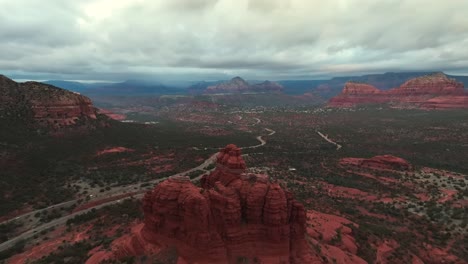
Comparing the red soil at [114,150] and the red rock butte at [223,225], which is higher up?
the red rock butte at [223,225]

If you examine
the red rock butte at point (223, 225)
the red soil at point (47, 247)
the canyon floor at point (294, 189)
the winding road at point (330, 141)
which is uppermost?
the red rock butte at point (223, 225)

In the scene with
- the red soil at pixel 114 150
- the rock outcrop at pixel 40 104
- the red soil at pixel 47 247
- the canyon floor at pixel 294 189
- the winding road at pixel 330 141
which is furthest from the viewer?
the winding road at pixel 330 141

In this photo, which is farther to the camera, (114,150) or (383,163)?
(114,150)

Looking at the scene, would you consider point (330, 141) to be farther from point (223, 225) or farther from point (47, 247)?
point (223, 225)

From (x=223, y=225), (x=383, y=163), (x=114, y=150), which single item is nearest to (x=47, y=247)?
(x=223, y=225)

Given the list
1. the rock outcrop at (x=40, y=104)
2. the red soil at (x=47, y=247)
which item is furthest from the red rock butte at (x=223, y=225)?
the rock outcrop at (x=40, y=104)

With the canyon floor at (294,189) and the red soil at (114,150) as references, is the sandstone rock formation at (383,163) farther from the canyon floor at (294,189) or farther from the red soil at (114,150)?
the red soil at (114,150)

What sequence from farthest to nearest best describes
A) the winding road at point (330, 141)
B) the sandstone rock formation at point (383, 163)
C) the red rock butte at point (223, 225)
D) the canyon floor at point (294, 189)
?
the winding road at point (330, 141) < the sandstone rock formation at point (383, 163) < the canyon floor at point (294, 189) < the red rock butte at point (223, 225)
